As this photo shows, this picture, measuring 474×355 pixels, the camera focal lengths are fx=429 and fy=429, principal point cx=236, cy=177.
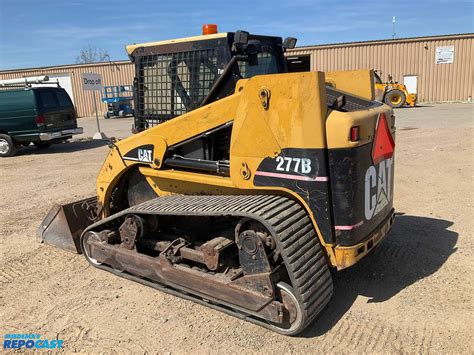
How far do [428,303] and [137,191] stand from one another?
9.70 ft

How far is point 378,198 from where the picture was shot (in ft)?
11.4

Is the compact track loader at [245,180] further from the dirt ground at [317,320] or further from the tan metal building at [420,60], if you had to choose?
the tan metal building at [420,60]

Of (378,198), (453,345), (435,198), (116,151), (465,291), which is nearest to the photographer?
(453,345)

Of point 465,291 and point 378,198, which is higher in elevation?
point 378,198

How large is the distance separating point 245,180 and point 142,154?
1276 millimetres

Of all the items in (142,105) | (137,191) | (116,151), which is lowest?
(137,191)

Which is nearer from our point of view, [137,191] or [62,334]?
[62,334]

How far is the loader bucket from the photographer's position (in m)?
4.97

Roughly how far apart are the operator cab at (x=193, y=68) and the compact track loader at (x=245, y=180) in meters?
0.01

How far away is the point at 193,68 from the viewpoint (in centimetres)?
411

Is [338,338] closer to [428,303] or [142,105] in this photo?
[428,303]

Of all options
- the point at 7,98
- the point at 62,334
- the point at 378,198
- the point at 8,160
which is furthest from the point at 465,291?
the point at 7,98

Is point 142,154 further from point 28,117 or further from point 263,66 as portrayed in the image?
point 28,117

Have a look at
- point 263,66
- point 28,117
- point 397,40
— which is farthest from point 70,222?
point 397,40
